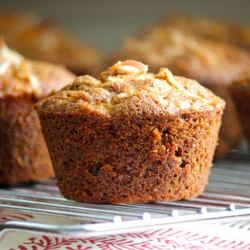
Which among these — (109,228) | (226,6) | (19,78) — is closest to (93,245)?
(109,228)

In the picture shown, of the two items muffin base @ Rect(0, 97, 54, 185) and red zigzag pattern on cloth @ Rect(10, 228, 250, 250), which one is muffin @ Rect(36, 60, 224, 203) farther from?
muffin base @ Rect(0, 97, 54, 185)

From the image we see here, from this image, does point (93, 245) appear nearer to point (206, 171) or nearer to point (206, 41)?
point (206, 171)

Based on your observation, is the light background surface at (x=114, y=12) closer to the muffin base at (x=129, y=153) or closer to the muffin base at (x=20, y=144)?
the muffin base at (x=20, y=144)

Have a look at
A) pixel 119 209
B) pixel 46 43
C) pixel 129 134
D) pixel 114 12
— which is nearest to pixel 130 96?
pixel 129 134

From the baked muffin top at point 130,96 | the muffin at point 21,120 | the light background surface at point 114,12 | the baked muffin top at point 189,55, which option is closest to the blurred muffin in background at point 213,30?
the baked muffin top at point 189,55

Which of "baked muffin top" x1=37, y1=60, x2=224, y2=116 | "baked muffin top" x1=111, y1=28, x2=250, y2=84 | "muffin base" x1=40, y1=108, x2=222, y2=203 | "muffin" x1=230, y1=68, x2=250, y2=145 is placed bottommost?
"muffin base" x1=40, y1=108, x2=222, y2=203

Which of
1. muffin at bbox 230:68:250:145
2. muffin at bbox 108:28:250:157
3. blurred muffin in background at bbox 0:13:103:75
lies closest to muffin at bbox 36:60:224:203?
muffin at bbox 230:68:250:145
